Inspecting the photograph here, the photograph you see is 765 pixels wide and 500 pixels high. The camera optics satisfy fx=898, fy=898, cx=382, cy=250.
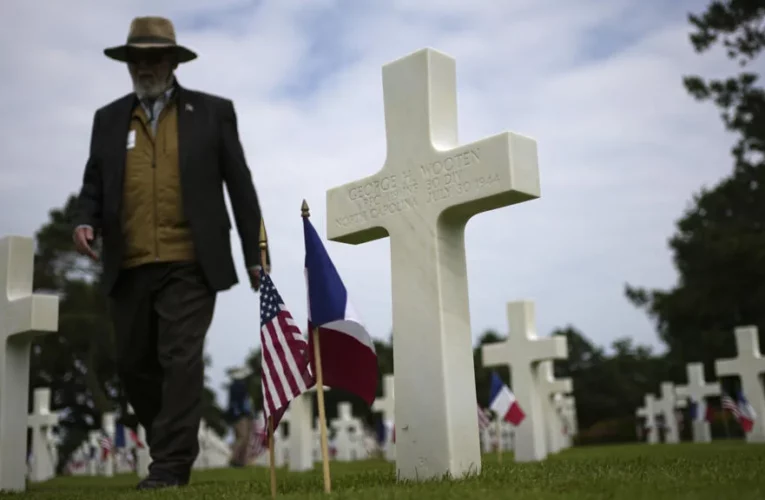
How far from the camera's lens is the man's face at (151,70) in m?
6.03

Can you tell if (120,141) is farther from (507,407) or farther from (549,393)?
(549,393)

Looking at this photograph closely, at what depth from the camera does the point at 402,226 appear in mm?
5219

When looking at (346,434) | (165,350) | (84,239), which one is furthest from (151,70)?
(346,434)

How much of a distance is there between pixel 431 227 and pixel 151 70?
7.70 feet

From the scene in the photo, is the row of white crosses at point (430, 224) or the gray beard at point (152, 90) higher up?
the gray beard at point (152, 90)

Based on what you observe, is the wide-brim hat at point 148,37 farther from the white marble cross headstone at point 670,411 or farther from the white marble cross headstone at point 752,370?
the white marble cross headstone at point 670,411

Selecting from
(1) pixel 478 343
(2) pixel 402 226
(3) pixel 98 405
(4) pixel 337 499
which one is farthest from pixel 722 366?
(1) pixel 478 343

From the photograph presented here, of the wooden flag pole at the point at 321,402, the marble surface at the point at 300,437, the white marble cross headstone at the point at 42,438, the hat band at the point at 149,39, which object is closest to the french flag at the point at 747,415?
the marble surface at the point at 300,437

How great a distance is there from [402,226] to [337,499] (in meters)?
1.83

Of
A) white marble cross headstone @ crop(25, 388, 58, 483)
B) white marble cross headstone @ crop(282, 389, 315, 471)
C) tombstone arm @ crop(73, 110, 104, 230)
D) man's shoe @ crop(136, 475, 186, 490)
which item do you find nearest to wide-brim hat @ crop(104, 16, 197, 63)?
tombstone arm @ crop(73, 110, 104, 230)

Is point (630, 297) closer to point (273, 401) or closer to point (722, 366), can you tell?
point (722, 366)

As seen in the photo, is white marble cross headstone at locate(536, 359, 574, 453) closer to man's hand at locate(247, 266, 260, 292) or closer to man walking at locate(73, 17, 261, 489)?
man's hand at locate(247, 266, 260, 292)

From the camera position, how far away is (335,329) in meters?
4.53

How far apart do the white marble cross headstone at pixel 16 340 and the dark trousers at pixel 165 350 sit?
973 millimetres
